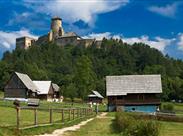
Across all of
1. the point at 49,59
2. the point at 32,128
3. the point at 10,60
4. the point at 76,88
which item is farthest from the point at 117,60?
the point at 32,128

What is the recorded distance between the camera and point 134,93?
227 ft

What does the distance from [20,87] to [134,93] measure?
33.3 metres

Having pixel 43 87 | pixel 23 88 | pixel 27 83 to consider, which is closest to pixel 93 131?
pixel 23 88

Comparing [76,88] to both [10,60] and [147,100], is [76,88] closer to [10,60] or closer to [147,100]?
[147,100]

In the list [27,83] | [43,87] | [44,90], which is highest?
[27,83]

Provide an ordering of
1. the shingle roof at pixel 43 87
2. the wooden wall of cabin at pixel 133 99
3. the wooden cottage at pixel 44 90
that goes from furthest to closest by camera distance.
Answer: the wooden cottage at pixel 44 90
the shingle roof at pixel 43 87
the wooden wall of cabin at pixel 133 99

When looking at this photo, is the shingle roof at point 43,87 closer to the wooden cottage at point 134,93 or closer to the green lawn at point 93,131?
the wooden cottage at point 134,93

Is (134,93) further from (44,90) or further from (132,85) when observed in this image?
(44,90)

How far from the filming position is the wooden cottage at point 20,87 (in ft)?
302

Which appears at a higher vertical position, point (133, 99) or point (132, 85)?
point (132, 85)

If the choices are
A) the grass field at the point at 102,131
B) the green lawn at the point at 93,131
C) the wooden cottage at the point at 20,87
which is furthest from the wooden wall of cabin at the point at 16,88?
the green lawn at the point at 93,131

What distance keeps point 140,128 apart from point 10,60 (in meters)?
163

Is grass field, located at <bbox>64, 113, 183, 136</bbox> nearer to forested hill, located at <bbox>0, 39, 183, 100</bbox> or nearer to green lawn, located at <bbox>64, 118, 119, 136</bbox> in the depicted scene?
green lawn, located at <bbox>64, 118, 119, 136</bbox>

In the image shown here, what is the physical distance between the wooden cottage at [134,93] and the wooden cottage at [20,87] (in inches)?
1123
